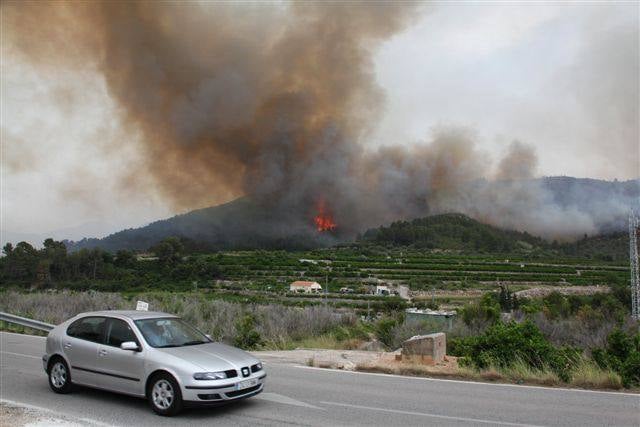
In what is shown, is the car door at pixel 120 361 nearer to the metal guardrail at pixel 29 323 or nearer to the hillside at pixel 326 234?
the metal guardrail at pixel 29 323

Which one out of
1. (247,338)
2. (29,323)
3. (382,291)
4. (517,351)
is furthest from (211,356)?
(382,291)

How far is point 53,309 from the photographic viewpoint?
824 inches

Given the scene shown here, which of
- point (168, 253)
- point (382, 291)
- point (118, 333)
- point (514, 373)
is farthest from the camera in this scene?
point (168, 253)

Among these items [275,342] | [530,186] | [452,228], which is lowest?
[275,342]

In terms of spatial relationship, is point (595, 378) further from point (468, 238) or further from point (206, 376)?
point (468, 238)

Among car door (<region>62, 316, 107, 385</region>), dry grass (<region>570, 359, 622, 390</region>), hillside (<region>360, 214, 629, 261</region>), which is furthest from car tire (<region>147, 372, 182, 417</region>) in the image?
hillside (<region>360, 214, 629, 261</region>)

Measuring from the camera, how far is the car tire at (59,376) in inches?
311

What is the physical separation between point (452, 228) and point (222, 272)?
64.4 meters

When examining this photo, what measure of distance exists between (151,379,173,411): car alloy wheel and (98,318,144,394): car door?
0.78ft

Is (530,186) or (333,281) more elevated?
(530,186)

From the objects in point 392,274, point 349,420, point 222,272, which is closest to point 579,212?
point 392,274

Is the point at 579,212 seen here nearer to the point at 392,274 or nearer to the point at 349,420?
the point at 392,274

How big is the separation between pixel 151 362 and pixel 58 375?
210 cm

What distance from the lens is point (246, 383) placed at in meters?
6.89
